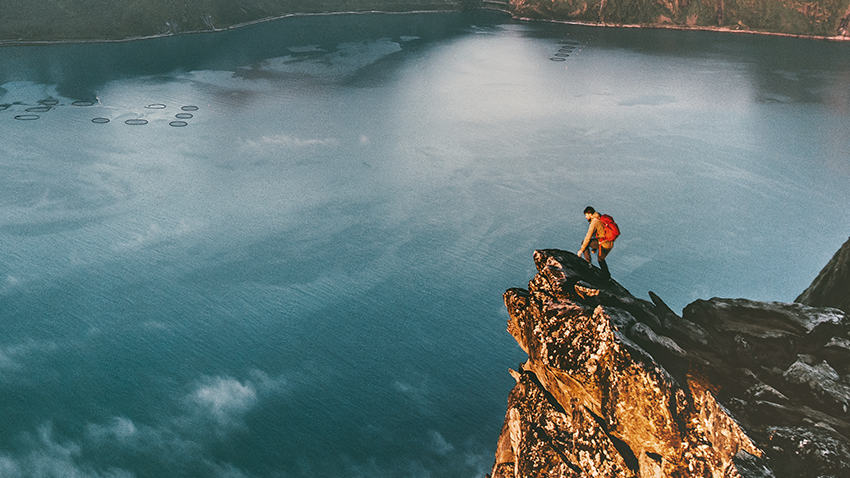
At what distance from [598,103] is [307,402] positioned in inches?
1948

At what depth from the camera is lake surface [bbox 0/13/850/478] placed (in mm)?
24547

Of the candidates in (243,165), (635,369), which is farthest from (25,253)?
(635,369)

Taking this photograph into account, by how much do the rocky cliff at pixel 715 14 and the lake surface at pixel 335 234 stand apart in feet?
137

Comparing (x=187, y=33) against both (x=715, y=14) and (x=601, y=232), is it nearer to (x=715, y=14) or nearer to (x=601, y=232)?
(x=715, y=14)

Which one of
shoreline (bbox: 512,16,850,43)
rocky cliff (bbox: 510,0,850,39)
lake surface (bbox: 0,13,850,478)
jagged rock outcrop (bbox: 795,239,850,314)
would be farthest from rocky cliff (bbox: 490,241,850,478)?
rocky cliff (bbox: 510,0,850,39)

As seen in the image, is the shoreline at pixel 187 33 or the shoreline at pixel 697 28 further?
the shoreline at pixel 697 28

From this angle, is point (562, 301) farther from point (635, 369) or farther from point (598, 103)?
point (598, 103)

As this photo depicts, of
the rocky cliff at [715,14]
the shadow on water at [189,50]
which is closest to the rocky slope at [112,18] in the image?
the shadow on water at [189,50]

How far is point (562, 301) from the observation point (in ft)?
55.9

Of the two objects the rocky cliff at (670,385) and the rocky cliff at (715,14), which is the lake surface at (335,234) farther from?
the rocky cliff at (715,14)

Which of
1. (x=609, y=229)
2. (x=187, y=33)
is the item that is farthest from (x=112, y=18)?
(x=609, y=229)

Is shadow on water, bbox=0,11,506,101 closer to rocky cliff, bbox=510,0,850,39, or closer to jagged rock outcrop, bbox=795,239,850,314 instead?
rocky cliff, bbox=510,0,850,39

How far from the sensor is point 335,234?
1481 inches

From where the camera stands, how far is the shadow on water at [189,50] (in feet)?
239
